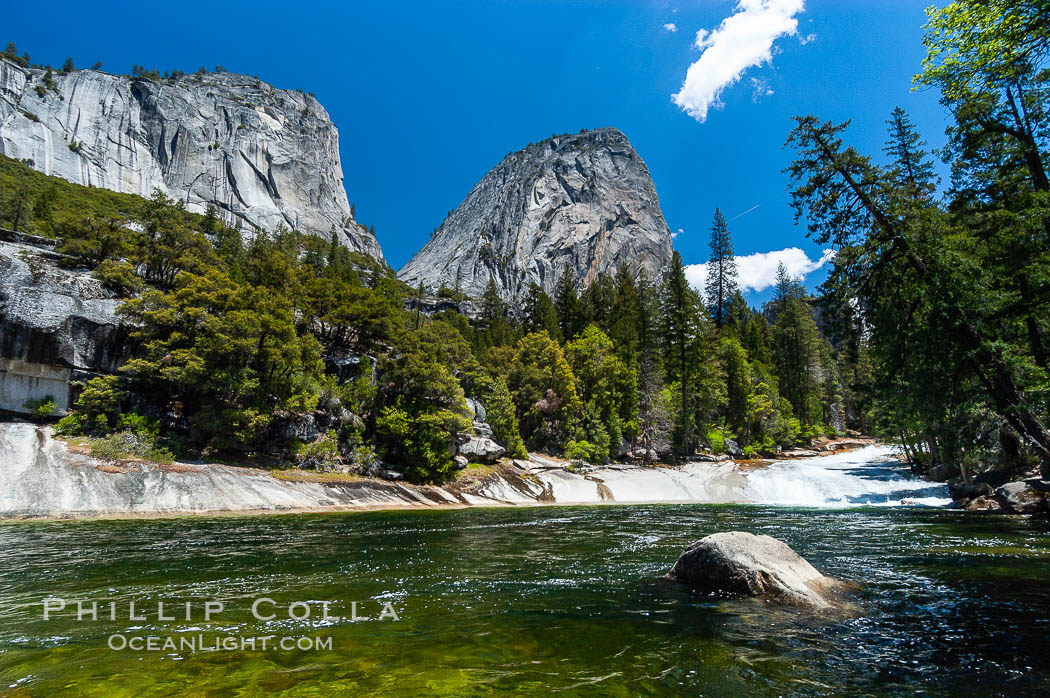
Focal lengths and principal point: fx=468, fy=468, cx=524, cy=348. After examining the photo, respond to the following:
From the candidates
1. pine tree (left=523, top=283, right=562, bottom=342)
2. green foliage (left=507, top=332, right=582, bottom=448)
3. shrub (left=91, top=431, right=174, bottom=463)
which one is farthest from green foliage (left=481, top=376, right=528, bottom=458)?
shrub (left=91, top=431, right=174, bottom=463)

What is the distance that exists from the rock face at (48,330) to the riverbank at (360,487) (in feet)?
9.86

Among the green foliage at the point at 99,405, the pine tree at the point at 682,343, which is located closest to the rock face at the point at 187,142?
the green foliage at the point at 99,405

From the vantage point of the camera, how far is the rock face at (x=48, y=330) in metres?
28.4

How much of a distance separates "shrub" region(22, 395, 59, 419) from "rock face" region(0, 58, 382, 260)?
117m

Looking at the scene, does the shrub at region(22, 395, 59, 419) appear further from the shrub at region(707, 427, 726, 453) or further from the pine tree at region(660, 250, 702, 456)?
the shrub at region(707, 427, 726, 453)

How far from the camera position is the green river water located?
466 centimetres

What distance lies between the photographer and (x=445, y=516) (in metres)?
23.8

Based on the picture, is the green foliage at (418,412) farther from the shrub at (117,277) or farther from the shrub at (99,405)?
the shrub at (117,277)

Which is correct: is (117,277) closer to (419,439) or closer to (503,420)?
(419,439)

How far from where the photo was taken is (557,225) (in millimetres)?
145750

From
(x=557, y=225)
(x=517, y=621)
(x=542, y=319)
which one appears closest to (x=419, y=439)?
(x=517, y=621)

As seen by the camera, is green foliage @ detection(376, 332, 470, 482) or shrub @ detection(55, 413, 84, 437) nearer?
shrub @ detection(55, 413, 84, 437)

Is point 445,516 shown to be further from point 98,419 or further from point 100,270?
point 100,270

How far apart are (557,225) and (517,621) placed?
478 ft
